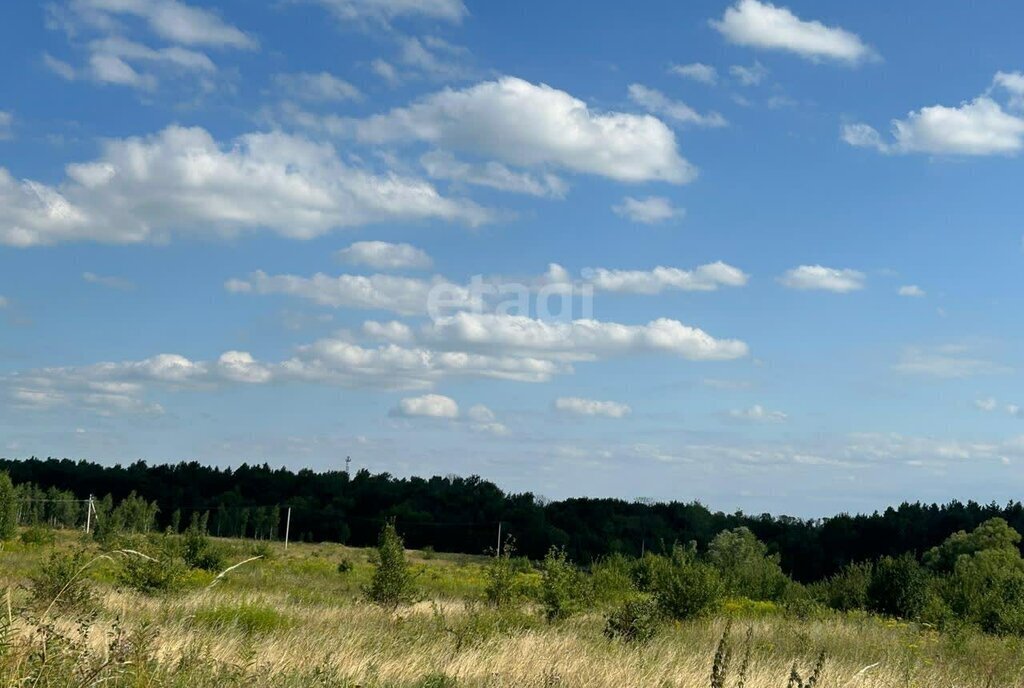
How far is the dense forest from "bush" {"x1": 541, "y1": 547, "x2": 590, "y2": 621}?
172 feet

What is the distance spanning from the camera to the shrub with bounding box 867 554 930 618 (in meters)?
33.8

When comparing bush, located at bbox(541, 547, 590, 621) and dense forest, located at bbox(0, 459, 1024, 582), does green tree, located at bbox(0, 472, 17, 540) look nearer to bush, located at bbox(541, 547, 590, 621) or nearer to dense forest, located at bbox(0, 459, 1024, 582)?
dense forest, located at bbox(0, 459, 1024, 582)

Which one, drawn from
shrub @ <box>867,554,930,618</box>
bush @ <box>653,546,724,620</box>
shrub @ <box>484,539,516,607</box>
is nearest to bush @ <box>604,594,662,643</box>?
shrub @ <box>484,539,516,607</box>

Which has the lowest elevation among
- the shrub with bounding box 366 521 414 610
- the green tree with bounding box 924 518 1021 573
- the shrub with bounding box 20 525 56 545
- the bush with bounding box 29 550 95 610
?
the shrub with bounding box 20 525 56 545

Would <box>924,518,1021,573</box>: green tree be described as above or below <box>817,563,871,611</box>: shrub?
above

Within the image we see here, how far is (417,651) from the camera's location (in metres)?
12.4

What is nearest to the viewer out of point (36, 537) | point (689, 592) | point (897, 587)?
point (689, 592)

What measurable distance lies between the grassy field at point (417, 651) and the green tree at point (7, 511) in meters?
34.9

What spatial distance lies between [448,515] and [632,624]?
90931 millimetres

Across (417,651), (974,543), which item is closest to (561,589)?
(417,651)

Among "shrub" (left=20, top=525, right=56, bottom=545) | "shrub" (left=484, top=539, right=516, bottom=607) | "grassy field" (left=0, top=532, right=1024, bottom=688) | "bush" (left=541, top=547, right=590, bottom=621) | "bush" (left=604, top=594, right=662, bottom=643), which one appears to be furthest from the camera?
"shrub" (left=20, top=525, right=56, bottom=545)

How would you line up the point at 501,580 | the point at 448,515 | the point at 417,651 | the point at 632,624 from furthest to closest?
1. the point at 448,515
2. the point at 501,580
3. the point at 632,624
4. the point at 417,651

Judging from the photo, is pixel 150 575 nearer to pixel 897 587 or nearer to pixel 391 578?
pixel 391 578

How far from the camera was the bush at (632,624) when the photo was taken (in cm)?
1839
